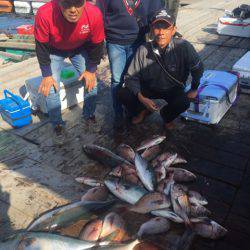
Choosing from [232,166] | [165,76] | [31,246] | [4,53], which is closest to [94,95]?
[165,76]

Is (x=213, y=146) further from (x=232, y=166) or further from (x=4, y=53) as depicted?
(x=4, y=53)

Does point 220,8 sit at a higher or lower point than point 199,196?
lower

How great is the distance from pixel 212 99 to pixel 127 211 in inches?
99.0

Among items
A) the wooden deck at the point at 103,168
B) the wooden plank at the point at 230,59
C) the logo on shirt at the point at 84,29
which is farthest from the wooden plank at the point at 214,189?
the wooden plank at the point at 230,59

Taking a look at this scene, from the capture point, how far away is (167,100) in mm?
4961

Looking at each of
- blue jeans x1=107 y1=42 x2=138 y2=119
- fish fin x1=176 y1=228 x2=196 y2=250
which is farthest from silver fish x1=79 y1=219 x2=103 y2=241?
blue jeans x1=107 y1=42 x2=138 y2=119

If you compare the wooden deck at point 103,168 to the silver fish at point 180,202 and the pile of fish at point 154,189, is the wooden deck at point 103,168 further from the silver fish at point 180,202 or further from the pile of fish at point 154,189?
the silver fish at point 180,202

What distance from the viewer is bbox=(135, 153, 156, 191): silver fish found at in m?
3.67

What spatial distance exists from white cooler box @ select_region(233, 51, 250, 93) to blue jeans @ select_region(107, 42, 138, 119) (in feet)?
7.75

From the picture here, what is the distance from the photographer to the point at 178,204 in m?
3.35

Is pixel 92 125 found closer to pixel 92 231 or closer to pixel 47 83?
pixel 47 83

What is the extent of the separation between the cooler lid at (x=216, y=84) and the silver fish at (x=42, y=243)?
3.19 meters

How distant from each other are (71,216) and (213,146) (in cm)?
253

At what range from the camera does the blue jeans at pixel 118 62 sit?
4.85 meters
